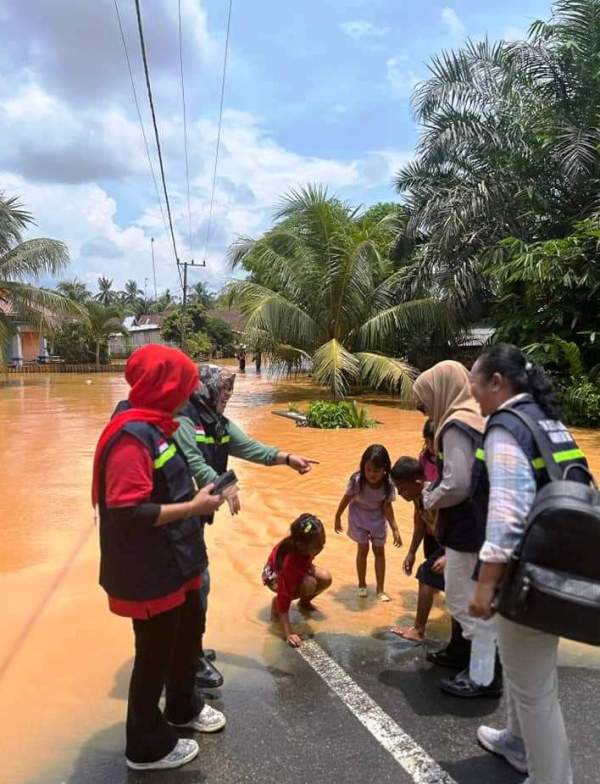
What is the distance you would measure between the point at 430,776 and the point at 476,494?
121 cm

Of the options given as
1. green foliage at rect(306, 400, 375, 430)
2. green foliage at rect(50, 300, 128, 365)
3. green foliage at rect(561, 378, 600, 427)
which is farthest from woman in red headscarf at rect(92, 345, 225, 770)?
green foliage at rect(50, 300, 128, 365)

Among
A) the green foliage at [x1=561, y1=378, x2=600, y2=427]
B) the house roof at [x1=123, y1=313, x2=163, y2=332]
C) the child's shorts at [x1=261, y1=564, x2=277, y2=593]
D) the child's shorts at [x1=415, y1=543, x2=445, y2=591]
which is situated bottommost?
the child's shorts at [x1=261, y1=564, x2=277, y2=593]

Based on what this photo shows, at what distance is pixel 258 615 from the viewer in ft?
14.5

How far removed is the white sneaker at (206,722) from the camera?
3.01 metres

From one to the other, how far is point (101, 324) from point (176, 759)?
37.3 metres

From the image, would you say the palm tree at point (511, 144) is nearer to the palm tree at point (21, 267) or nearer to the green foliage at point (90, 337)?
the palm tree at point (21, 267)

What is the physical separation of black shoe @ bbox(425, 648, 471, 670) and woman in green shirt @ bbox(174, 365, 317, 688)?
3.99 feet

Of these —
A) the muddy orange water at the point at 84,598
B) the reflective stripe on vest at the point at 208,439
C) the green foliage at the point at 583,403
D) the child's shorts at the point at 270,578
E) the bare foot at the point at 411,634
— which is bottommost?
the muddy orange water at the point at 84,598

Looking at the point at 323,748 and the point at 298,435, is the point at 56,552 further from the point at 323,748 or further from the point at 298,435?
the point at 298,435

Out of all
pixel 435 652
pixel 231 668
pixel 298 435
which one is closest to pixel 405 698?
pixel 435 652

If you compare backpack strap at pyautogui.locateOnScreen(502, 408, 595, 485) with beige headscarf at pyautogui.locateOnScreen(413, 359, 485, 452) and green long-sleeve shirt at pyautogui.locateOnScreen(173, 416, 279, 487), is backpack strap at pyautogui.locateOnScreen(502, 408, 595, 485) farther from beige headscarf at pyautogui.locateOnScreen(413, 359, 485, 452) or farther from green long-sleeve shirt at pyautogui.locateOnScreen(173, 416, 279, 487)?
green long-sleeve shirt at pyautogui.locateOnScreen(173, 416, 279, 487)

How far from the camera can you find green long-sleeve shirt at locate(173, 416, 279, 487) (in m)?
3.01

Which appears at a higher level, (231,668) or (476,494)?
(476,494)

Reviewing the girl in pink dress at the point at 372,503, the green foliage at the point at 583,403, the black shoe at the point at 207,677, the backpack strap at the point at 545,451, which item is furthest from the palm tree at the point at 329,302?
the backpack strap at the point at 545,451
